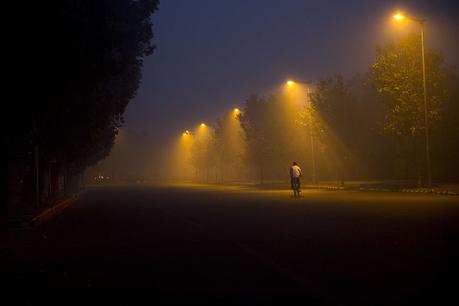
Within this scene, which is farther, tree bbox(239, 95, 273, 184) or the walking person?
tree bbox(239, 95, 273, 184)

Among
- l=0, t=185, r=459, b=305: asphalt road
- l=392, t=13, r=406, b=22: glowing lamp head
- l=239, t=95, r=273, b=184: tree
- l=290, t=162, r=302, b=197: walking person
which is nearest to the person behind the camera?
l=0, t=185, r=459, b=305: asphalt road

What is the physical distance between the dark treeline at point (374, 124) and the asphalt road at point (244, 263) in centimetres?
2234

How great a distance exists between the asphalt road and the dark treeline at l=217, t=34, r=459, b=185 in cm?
2234

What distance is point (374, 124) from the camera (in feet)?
200

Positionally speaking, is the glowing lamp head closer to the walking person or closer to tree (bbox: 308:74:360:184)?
the walking person

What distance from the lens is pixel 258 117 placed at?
247 ft

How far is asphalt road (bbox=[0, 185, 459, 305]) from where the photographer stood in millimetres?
7852

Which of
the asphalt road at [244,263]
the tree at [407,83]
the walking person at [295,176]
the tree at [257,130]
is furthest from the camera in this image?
the tree at [257,130]

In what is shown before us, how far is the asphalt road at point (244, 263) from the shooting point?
7.85 m

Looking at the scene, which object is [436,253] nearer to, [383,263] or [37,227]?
[383,263]

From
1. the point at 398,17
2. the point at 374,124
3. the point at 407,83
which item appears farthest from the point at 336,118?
the point at 398,17

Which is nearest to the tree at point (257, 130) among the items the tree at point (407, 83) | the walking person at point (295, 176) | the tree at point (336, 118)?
the tree at point (336, 118)

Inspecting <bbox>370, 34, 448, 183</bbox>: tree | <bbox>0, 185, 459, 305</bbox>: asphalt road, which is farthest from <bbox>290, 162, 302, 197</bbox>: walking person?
<bbox>0, 185, 459, 305</bbox>: asphalt road

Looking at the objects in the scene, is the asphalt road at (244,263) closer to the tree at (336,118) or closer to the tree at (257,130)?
the tree at (336,118)
